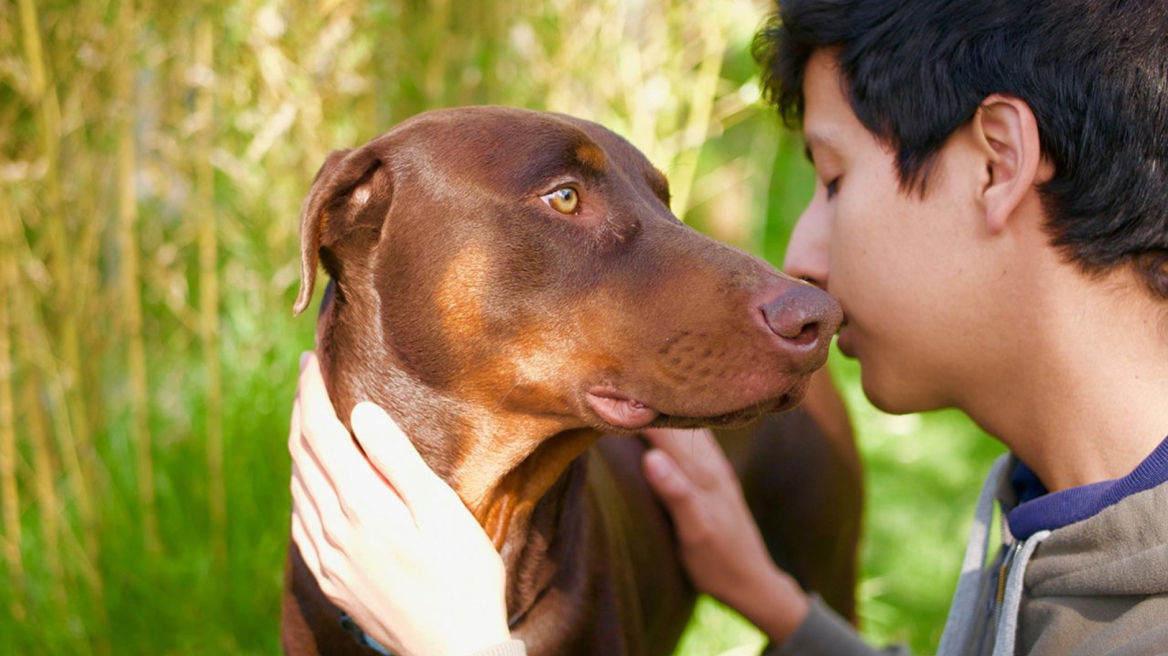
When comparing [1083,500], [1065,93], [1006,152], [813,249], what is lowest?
[1083,500]

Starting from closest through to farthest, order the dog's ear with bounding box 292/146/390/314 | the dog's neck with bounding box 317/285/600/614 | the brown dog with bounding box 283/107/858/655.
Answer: the brown dog with bounding box 283/107/858/655 < the dog's ear with bounding box 292/146/390/314 < the dog's neck with bounding box 317/285/600/614

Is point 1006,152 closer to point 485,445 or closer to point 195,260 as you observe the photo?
point 485,445

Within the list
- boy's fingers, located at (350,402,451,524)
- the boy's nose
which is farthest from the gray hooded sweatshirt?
boy's fingers, located at (350,402,451,524)

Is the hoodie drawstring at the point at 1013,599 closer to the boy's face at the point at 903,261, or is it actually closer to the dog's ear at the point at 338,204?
the boy's face at the point at 903,261

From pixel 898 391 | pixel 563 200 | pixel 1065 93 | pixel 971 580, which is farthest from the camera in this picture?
pixel 971 580

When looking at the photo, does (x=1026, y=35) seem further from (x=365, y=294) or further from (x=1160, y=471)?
(x=365, y=294)

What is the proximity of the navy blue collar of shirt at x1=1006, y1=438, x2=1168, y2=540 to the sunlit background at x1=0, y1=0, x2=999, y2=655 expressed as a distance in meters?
2.28

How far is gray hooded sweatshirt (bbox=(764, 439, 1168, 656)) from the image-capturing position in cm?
185

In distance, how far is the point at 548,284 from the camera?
208cm

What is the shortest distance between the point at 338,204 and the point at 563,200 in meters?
0.47

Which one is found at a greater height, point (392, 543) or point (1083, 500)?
point (392, 543)

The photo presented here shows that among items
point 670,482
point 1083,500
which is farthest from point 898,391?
point 670,482

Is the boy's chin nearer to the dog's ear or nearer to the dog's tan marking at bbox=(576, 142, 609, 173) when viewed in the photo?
the dog's tan marking at bbox=(576, 142, 609, 173)

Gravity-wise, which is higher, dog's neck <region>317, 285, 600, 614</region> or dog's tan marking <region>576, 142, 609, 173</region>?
dog's tan marking <region>576, 142, 609, 173</region>
